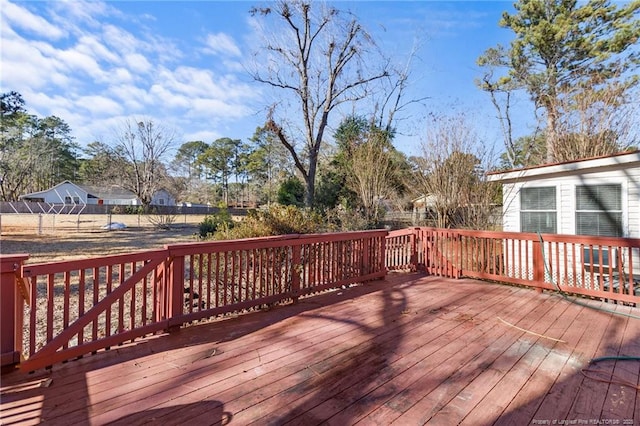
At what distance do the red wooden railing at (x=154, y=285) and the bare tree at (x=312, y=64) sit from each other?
7543mm

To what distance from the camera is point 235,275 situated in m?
3.93

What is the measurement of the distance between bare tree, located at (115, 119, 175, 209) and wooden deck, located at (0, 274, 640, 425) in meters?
23.0

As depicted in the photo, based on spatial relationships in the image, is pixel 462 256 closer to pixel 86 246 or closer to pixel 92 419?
pixel 92 419

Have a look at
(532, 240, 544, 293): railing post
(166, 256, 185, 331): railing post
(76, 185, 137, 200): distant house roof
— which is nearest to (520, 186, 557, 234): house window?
(532, 240, 544, 293): railing post

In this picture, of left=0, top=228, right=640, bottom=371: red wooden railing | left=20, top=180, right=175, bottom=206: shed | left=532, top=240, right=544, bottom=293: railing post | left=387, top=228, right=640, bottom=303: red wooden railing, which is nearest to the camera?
left=0, top=228, right=640, bottom=371: red wooden railing

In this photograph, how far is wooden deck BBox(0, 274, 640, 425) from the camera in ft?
5.48

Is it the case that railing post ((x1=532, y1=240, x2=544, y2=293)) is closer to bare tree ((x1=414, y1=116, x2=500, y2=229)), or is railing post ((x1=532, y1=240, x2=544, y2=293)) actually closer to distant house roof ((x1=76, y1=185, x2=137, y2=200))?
bare tree ((x1=414, y1=116, x2=500, y2=229))

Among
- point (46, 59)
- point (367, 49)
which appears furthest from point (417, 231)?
point (367, 49)

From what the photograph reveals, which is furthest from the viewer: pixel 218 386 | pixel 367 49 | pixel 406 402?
pixel 367 49

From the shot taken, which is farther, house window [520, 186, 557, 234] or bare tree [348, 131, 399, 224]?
bare tree [348, 131, 399, 224]

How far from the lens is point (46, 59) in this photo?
665cm

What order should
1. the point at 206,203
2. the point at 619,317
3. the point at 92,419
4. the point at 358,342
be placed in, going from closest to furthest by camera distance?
the point at 92,419 < the point at 358,342 < the point at 619,317 < the point at 206,203

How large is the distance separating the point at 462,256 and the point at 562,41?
45.0 feet

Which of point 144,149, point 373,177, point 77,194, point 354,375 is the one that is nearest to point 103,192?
point 77,194
